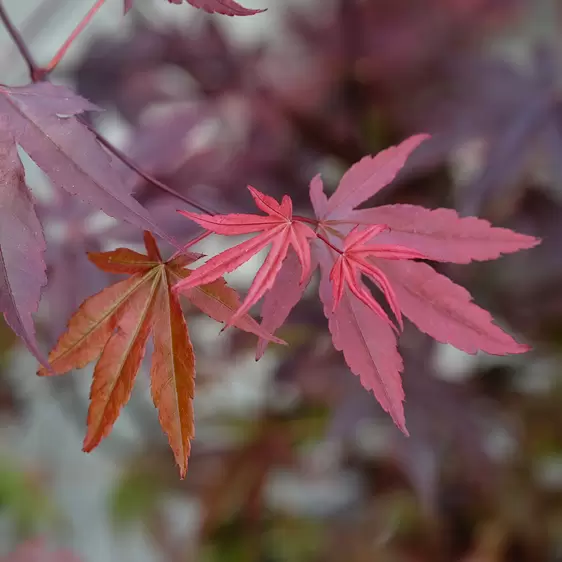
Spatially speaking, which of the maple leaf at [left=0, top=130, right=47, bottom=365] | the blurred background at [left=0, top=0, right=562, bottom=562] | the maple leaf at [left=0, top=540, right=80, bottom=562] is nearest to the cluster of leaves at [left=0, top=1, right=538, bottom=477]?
the maple leaf at [left=0, top=130, right=47, bottom=365]

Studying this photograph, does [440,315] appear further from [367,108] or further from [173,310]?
[367,108]

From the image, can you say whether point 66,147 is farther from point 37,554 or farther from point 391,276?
point 37,554

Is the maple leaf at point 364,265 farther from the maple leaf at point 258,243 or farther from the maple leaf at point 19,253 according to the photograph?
the maple leaf at point 19,253

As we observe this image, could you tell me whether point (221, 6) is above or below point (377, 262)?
above

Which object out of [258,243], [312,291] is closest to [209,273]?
[258,243]

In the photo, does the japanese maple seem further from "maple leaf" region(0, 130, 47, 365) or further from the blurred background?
the blurred background

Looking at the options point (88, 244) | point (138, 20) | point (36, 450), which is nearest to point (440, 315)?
point (88, 244)
